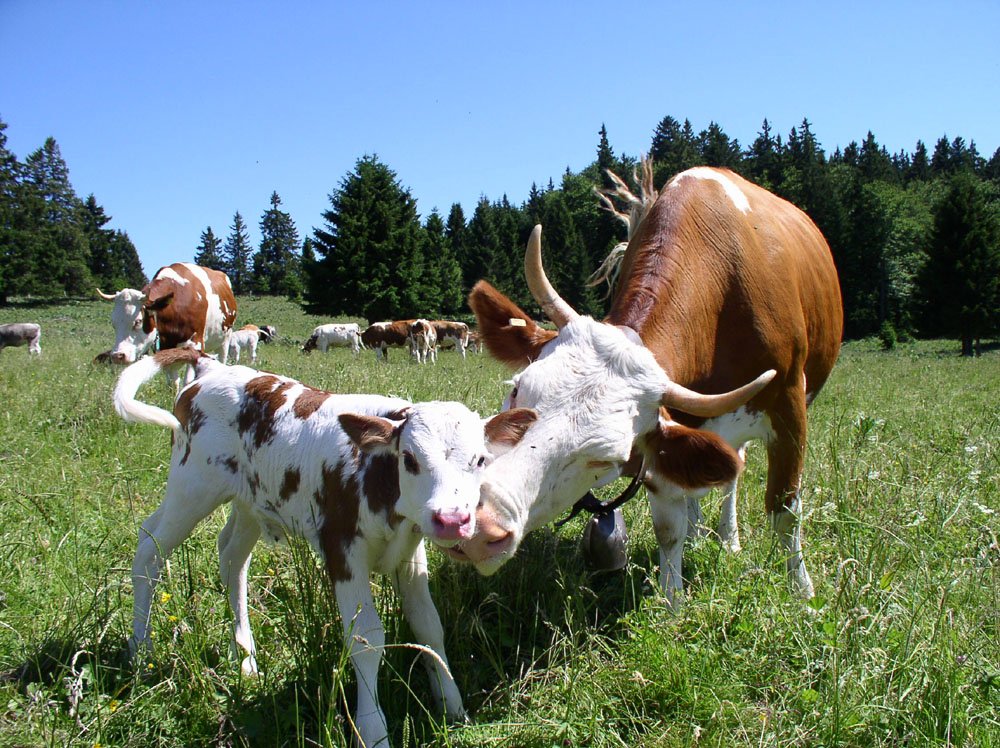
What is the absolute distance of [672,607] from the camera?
3146 mm

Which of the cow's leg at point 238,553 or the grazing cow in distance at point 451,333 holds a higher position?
the grazing cow in distance at point 451,333

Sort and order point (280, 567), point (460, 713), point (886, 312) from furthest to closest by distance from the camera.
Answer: point (886, 312) → point (280, 567) → point (460, 713)

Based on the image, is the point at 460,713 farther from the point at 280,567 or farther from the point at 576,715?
the point at 280,567

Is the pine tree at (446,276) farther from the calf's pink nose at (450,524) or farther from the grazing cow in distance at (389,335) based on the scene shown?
the calf's pink nose at (450,524)

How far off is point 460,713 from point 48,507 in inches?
124

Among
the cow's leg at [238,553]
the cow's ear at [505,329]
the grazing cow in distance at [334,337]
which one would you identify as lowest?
the cow's leg at [238,553]

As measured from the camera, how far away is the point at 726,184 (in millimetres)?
4066

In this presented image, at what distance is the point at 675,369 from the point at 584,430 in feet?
2.65

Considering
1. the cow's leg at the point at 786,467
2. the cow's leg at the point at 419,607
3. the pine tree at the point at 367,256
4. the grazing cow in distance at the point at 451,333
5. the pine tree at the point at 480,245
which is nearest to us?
the cow's leg at the point at 419,607

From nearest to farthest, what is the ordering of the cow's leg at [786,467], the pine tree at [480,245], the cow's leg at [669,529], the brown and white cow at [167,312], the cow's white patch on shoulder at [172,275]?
the cow's leg at [669,529]
the cow's leg at [786,467]
the brown and white cow at [167,312]
the cow's white patch on shoulder at [172,275]
the pine tree at [480,245]

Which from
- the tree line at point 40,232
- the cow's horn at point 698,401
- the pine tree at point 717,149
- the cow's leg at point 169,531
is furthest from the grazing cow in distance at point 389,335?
the pine tree at point 717,149

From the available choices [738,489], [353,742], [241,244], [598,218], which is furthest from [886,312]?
[241,244]

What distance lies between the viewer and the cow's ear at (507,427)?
7.48 ft

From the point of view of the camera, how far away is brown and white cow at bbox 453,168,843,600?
8.13ft
